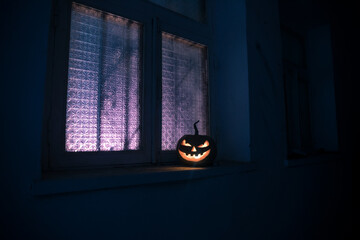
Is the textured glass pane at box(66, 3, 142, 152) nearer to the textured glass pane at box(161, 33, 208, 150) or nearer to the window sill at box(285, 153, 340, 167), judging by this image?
the textured glass pane at box(161, 33, 208, 150)

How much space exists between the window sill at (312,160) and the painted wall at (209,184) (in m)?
0.05

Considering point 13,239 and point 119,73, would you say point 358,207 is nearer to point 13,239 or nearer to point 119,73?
point 119,73

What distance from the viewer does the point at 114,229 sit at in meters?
0.80

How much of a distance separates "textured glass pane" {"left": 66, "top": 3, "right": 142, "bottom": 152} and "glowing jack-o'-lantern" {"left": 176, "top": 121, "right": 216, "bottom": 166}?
26 cm

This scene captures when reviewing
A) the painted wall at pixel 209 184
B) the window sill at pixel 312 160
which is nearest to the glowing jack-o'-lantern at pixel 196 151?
the painted wall at pixel 209 184

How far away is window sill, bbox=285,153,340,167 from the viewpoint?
157cm

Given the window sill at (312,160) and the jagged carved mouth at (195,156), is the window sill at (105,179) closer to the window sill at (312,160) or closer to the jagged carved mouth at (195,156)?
the jagged carved mouth at (195,156)

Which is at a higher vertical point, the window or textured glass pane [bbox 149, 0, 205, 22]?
textured glass pane [bbox 149, 0, 205, 22]

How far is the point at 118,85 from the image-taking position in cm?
114

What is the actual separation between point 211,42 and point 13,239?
152cm

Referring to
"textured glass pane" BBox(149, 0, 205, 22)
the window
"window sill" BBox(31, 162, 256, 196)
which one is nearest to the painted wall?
"window sill" BBox(31, 162, 256, 196)

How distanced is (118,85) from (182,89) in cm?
44

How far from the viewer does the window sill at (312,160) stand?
157 centimetres

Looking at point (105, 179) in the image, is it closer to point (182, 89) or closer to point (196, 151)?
point (196, 151)
